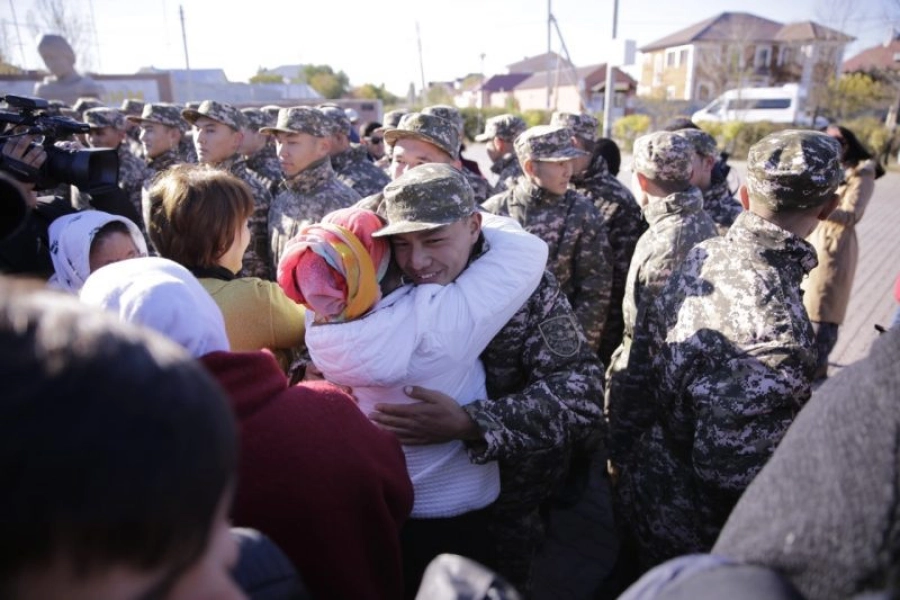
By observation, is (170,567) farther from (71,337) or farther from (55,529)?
(71,337)

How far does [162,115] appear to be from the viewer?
20.0 ft

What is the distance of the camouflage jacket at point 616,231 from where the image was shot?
14.6 ft

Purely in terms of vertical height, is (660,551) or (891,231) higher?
(660,551)

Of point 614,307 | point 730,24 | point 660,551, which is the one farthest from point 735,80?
point 660,551

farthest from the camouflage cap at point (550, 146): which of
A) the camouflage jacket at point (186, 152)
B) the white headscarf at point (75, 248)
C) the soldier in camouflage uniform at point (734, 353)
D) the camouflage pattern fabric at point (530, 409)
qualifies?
the camouflage jacket at point (186, 152)

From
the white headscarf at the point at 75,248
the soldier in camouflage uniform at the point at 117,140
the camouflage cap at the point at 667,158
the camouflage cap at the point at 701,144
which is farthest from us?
the soldier in camouflage uniform at the point at 117,140

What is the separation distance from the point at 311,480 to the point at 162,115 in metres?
6.13

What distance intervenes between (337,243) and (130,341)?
1.03m

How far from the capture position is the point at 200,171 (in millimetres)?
2143

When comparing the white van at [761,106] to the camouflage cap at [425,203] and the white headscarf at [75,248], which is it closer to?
the camouflage cap at [425,203]

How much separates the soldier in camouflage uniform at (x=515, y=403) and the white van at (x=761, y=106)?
3207 cm

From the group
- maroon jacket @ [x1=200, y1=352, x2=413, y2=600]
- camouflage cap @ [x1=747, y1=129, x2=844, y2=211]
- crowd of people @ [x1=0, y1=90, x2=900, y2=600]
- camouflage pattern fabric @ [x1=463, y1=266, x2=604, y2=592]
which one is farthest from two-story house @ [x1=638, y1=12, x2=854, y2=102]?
maroon jacket @ [x1=200, y1=352, x2=413, y2=600]

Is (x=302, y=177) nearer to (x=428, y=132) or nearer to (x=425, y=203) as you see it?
(x=428, y=132)

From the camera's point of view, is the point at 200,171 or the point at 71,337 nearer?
the point at 71,337
